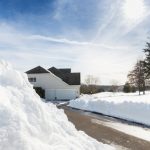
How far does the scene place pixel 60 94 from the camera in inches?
2051

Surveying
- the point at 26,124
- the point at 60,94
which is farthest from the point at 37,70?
the point at 26,124

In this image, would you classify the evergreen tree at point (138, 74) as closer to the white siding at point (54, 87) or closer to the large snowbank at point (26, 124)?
the white siding at point (54, 87)

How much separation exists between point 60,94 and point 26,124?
45.3 meters

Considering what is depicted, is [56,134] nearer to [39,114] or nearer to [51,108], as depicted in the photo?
[39,114]

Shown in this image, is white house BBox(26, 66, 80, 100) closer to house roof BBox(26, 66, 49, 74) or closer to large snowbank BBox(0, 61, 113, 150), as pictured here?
house roof BBox(26, 66, 49, 74)

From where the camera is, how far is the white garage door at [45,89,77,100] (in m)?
52.0

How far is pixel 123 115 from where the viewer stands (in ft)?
65.2

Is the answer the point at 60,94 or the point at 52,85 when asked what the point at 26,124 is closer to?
the point at 60,94

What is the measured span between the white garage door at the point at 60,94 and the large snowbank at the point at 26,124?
43.2 m

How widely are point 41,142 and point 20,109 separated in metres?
1.03

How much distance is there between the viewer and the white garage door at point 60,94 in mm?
51969

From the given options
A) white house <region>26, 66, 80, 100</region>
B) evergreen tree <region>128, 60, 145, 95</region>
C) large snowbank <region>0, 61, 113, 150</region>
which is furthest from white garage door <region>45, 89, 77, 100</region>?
large snowbank <region>0, 61, 113, 150</region>

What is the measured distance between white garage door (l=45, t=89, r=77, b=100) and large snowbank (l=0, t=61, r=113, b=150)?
43.2 metres

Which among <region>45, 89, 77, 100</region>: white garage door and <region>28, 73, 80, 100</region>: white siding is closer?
<region>45, 89, 77, 100</region>: white garage door
